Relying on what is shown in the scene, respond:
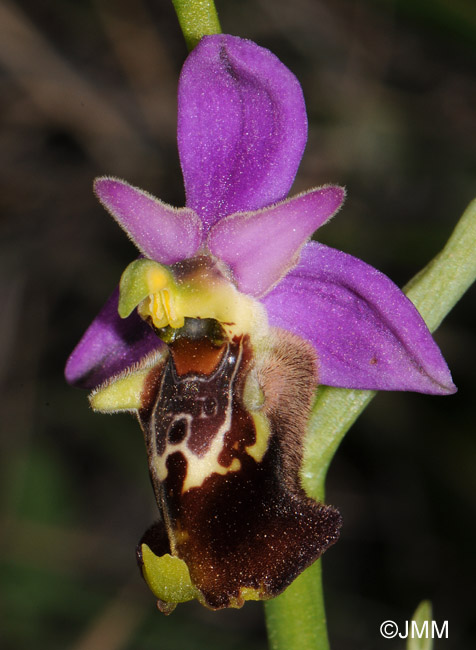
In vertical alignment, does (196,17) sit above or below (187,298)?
above

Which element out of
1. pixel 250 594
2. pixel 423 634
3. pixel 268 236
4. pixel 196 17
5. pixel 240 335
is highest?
pixel 196 17

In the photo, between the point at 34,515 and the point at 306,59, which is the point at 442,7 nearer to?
the point at 306,59

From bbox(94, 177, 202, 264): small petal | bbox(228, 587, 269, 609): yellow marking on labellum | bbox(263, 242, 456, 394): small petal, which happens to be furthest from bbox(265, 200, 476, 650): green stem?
bbox(94, 177, 202, 264): small petal

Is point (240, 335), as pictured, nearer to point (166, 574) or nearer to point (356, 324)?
point (356, 324)

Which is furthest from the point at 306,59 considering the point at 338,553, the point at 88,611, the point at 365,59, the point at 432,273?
the point at 432,273

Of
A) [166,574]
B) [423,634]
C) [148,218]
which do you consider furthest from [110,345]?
[423,634]

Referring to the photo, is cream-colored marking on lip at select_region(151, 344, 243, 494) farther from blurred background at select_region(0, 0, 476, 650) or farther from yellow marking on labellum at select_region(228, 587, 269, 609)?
blurred background at select_region(0, 0, 476, 650)

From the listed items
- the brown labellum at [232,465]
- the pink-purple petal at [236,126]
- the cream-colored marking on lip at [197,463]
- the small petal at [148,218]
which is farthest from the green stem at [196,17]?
the cream-colored marking on lip at [197,463]

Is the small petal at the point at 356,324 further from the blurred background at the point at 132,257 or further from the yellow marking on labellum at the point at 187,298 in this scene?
the blurred background at the point at 132,257
